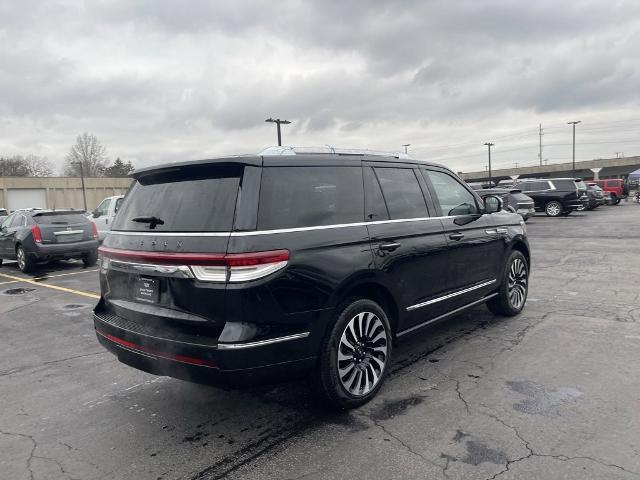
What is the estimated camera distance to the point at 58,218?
Result: 40.1 ft

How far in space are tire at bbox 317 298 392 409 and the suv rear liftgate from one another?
0.85 feet

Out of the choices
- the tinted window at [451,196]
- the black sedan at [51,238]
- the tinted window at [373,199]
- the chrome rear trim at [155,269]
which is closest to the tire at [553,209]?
the black sedan at [51,238]

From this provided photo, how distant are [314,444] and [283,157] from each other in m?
1.92

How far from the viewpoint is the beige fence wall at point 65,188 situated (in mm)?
55438

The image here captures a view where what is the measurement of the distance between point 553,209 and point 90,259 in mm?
21215

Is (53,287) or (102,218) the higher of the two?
(102,218)

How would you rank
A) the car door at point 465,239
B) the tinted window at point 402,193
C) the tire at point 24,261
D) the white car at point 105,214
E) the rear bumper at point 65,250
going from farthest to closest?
the white car at point 105,214, the tire at point 24,261, the rear bumper at point 65,250, the car door at point 465,239, the tinted window at point 402,193

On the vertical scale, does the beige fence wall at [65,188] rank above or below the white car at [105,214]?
above

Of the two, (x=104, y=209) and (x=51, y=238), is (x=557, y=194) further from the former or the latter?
(x=51, y=238)

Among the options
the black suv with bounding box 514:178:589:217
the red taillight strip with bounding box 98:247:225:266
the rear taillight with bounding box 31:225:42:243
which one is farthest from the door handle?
the black suv with bounding box 514:178:589:217

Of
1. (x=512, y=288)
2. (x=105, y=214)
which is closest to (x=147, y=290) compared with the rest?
(x=512, y=288)

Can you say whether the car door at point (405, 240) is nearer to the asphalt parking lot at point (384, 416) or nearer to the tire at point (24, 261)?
the asphalt parking lot at point (384, 416)

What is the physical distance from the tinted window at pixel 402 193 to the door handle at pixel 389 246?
26 cm

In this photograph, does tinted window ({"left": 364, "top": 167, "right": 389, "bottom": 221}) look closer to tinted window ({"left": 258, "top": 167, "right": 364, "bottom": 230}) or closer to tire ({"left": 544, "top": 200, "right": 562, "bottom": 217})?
tinted window ({"left": 258, "top": 167, "right": 364, "bottom": 230})
